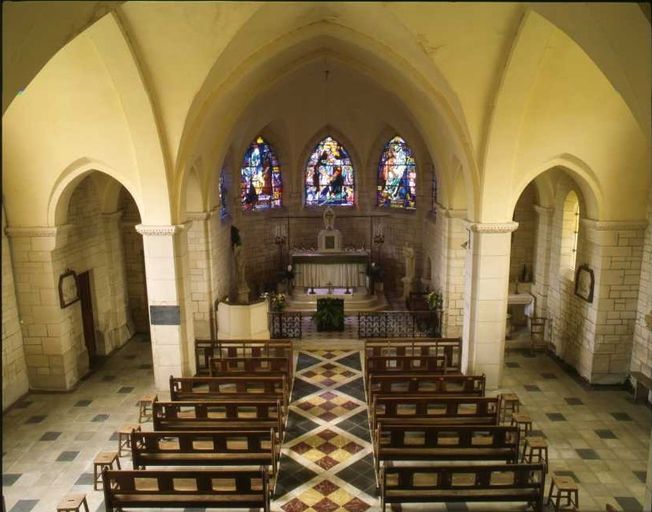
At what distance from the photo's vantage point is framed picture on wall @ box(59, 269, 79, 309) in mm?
11680

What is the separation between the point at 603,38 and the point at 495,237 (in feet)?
20.8

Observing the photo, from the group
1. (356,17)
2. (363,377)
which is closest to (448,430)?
(363,377)

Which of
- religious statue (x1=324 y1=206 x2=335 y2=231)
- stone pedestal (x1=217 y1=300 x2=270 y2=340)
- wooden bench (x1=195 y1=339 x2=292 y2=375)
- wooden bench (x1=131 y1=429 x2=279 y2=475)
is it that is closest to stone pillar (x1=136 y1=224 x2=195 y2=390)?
wooden bench (x1=195 y1=339 x2=292 y2=375)

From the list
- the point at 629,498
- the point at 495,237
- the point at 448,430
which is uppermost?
the point at 495,237

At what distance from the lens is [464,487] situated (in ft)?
23.5

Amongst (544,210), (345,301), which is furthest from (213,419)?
(544,210)

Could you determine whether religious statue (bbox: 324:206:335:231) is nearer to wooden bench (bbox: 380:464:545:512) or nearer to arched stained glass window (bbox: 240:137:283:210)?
arched stained glass window (bbox: 240:137:283:210)

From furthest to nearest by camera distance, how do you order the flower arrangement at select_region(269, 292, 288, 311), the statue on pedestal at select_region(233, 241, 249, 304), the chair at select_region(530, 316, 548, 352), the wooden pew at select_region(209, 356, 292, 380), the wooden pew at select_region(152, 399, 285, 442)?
the statue on pedestal at select_region(233, 241, 249, 304) < the flower arrangement at select_region(269, 292, 288, 311) < the chair at select_region(530, 316, 548, 352) < the wooden pew at select_region(209, 356, 292, 380) < the wooden pew at select_region(152, 399, 285, 442)

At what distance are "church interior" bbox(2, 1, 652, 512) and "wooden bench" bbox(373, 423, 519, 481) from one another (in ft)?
0.15

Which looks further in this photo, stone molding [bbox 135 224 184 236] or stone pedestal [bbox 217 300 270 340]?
stone pedestal [bbox 217 300 270 340]

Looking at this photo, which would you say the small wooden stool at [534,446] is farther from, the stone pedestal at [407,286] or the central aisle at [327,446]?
the stone pedestal at [407,286]

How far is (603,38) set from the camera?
4875 millimetres

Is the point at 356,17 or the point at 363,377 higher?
the point at 356,17

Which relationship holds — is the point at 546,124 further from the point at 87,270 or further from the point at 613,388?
the point at 87,270
